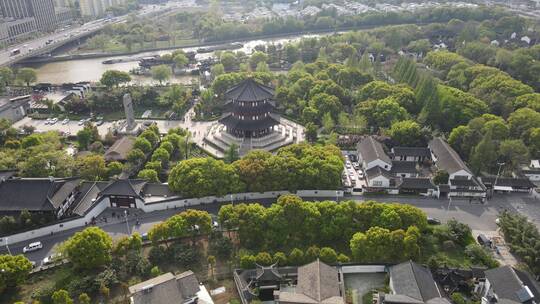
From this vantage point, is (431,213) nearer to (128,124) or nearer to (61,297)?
(61,297)

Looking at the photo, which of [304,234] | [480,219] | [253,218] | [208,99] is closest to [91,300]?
[253,218]

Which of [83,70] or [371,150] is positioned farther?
[83,70]

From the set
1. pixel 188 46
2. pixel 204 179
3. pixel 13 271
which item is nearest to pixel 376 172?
pixel 204 179

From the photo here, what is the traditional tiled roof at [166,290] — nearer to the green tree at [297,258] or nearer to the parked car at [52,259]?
the green tree at [297,258]

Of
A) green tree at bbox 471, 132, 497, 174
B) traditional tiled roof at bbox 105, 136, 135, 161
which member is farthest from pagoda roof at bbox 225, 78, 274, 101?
green tree at bbox 471, 132, 497, 174

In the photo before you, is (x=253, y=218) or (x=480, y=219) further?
(x=480, y=219)

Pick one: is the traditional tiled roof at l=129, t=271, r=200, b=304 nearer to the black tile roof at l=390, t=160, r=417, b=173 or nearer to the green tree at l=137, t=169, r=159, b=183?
the green tree at l=137, t=169, r=159, b=183

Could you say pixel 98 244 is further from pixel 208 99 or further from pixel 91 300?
pixel 208 99
